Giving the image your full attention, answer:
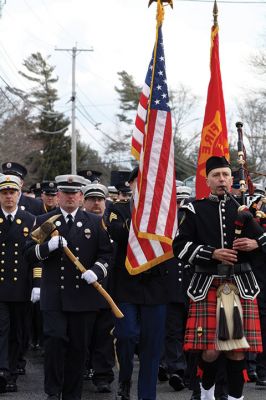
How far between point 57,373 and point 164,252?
4.90 ft

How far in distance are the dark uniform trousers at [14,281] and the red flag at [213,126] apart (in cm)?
199

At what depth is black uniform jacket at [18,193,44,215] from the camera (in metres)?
13.0

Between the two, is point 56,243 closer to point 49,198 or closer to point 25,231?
point 25,231

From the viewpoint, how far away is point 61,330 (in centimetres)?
834

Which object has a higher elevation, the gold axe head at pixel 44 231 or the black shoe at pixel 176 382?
the gold axe head at pixel 44 231

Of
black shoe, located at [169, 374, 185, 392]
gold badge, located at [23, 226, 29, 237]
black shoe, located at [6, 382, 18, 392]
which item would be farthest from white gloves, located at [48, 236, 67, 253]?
black shoe, located at [169, 374, 185, 392]

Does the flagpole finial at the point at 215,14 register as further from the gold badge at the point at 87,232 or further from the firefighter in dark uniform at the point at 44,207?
the gold badge at the point at 87,232

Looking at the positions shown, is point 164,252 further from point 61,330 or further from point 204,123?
point 204,123

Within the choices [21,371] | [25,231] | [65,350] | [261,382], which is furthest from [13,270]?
[261,382]

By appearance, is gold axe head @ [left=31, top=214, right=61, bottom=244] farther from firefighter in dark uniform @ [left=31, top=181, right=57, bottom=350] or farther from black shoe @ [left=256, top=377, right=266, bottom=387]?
firefighter in dark uniform @ [left=31, top=181, right=57, bottom=350]

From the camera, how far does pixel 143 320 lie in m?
8.50

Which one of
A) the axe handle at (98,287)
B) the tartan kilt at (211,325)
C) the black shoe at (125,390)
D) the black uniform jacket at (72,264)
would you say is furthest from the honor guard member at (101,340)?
the tartan kilt at (211,325)

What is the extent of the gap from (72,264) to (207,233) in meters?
1.58

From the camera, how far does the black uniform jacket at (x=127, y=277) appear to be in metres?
8.45
